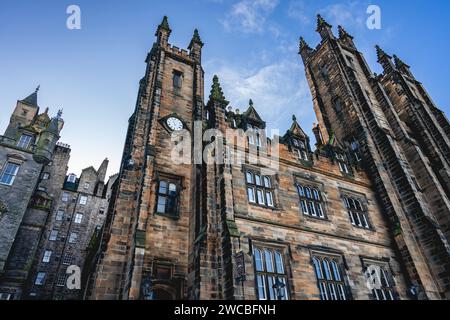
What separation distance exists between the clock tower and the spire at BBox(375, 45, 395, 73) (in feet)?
67.0

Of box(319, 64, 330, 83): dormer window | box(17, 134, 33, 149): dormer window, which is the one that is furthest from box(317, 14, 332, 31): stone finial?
box(17, 134, 33, 149): dormer window

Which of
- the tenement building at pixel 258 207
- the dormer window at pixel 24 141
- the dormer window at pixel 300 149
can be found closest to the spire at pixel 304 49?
the tenement building at pixel 258 207

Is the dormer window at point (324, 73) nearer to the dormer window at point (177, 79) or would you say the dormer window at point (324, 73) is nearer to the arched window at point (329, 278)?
the dormer window at point (177, 79)

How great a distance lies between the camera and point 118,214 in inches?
508

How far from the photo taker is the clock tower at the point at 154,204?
11312 mm

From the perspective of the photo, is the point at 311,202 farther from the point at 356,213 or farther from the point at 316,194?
the point at 356,213

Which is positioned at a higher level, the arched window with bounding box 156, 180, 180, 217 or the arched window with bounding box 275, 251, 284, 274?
the arched window with bounding box 156, 180, 180, 217

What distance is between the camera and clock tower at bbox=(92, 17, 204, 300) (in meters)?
11.3

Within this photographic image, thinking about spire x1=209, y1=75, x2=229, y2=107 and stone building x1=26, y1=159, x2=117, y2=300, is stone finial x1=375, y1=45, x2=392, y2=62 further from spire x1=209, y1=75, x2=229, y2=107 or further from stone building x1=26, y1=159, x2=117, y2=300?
stone building x1=26, y1=159, x2=117, y2=300

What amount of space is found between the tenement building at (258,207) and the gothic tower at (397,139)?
0.33 feet

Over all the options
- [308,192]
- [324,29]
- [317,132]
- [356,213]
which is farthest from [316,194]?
[324,29]

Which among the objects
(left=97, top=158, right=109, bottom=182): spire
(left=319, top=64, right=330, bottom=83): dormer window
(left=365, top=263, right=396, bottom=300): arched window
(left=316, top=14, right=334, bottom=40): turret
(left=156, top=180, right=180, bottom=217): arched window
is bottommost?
(left=365, top=263, right=396, bottom=300): arched window

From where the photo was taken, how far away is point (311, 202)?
1570 cm
